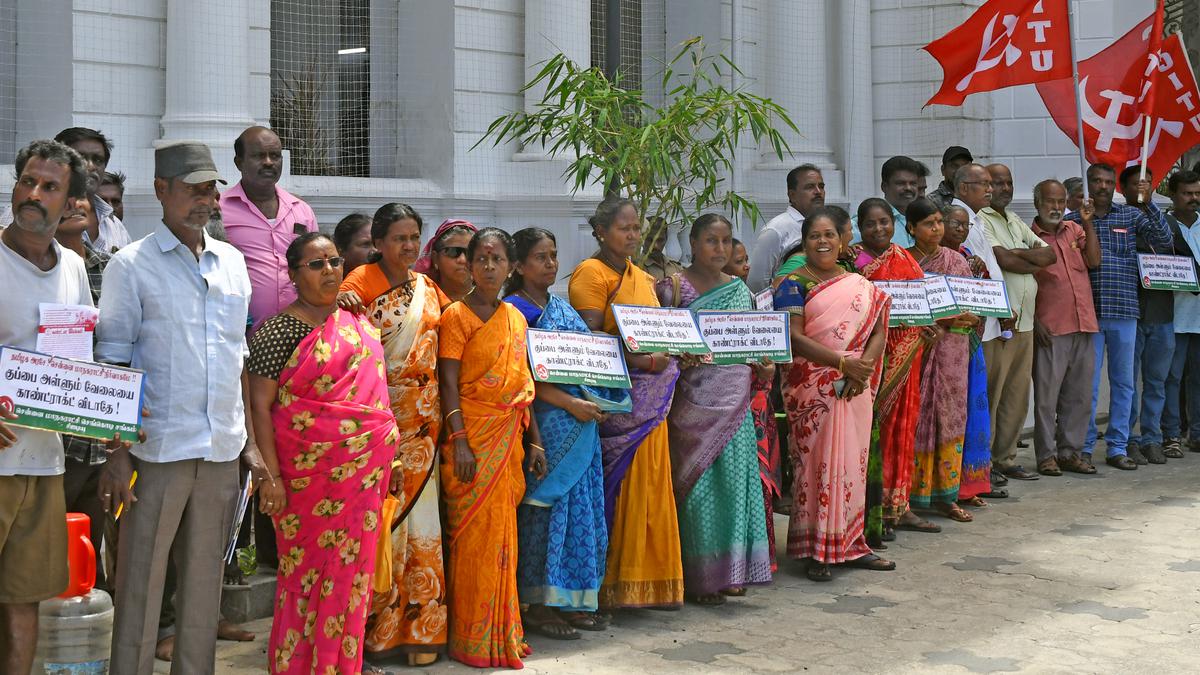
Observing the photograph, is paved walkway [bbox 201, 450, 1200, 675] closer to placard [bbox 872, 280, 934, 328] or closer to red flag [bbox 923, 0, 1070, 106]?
placard [bbox 872, 280, 934, 328]

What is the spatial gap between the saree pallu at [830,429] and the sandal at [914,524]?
1017 mm

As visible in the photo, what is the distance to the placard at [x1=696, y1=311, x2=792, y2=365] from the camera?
621 centimetres

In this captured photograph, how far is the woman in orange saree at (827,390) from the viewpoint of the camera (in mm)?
6723

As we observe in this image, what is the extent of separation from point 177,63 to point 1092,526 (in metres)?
5.72

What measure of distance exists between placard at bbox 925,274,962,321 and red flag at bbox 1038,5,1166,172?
3.02m

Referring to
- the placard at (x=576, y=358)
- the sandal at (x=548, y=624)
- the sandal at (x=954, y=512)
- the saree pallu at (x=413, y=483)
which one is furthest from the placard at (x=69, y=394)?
the sandal at (x=954, y=512)

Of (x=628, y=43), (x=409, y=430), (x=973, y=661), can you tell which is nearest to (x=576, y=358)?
(x=409, y=430)

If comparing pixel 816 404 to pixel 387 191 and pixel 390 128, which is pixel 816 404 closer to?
pixel 387 191

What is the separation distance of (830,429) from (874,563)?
702mm

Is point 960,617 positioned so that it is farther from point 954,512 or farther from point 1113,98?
point 1113,98

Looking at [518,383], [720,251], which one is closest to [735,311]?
[720,251]

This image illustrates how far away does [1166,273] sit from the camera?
31.8ft

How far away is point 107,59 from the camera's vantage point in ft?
26.8

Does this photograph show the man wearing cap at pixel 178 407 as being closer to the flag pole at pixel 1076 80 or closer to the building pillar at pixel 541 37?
the building pillar at pixel 541 37
